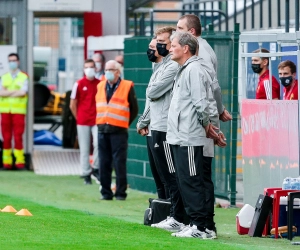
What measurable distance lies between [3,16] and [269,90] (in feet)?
32.6

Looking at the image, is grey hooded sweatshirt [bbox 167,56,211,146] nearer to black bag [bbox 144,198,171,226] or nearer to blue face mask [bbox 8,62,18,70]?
black bag [bbox 144,198,171,226]

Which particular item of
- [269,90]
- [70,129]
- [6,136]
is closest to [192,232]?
[269,90]

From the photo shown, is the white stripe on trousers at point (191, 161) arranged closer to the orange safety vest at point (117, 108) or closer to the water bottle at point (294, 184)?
the water bottle at point (294, 184)

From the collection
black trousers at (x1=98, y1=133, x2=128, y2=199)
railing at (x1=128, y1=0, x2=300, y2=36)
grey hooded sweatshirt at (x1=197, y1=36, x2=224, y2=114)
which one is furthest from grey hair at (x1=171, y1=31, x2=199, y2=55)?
black trousers at (x1=98, y1=133, x2=128, y2=199)

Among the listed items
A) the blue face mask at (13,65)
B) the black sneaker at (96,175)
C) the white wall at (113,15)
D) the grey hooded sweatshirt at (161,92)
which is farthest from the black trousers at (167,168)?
the white wall at (113,15)

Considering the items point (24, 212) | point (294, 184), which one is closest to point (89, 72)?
point (24, 212)

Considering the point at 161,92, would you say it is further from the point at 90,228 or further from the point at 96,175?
the point at 96,175

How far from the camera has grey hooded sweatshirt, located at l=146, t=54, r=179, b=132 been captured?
10.4 m

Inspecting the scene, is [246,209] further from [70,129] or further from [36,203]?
[70,129]

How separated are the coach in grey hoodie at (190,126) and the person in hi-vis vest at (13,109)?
1058 cm

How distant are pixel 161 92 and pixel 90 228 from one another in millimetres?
1623

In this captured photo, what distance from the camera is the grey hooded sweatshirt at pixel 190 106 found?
9.13 m

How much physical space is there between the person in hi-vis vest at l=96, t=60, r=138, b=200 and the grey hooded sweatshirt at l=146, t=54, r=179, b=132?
405 cm

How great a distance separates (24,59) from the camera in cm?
2036
